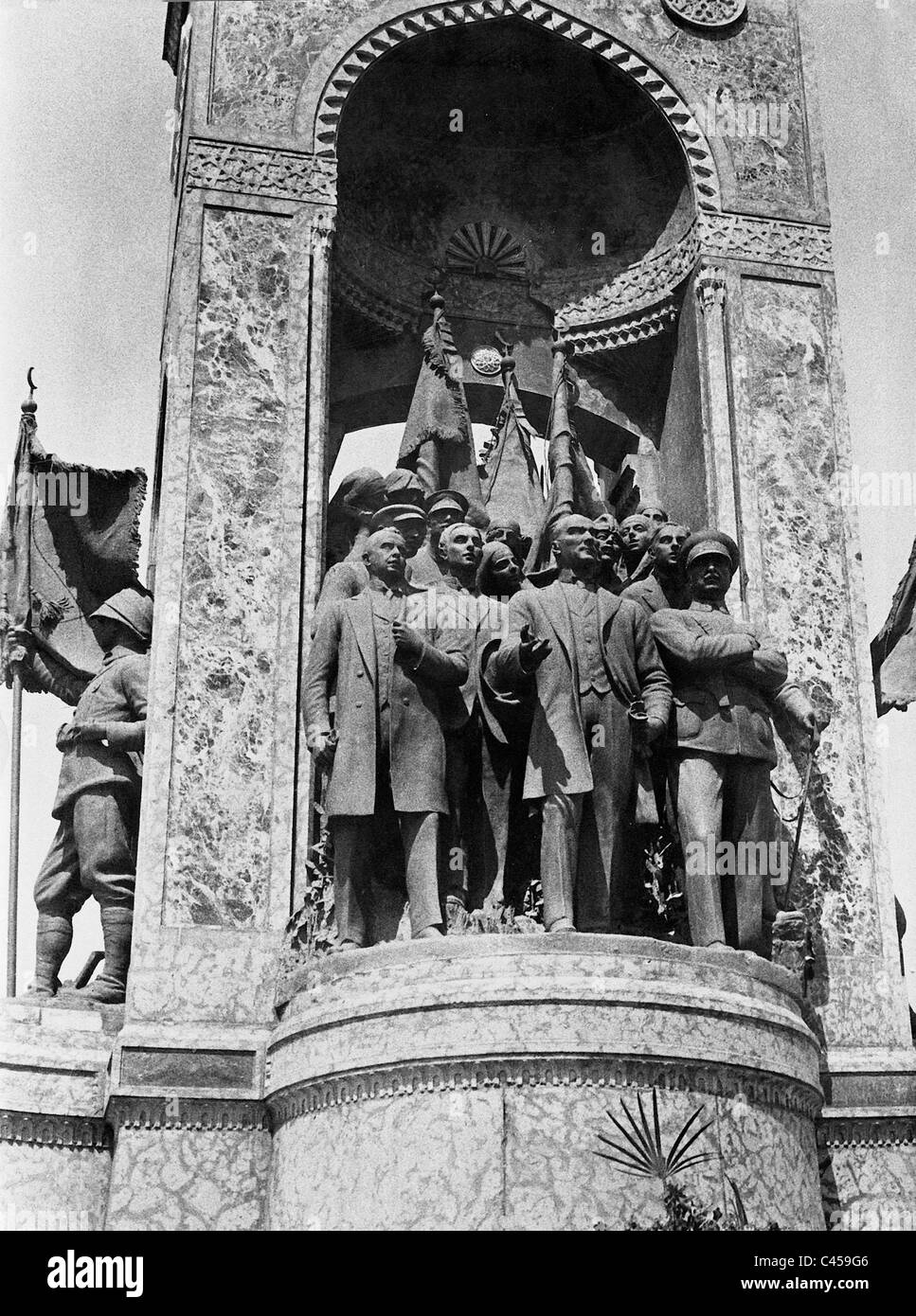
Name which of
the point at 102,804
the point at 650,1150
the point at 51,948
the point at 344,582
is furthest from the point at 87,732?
the point at 650,1150

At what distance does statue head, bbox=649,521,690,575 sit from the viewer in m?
13.5

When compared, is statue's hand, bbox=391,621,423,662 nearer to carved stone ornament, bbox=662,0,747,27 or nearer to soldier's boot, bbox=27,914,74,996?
soldier's boot, bbox=27,914,74,996

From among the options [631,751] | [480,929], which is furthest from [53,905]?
[631,751]

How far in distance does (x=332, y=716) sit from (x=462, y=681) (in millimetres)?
821

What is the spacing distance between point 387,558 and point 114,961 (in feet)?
10.1

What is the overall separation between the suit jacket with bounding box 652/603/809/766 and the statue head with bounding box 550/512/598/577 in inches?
20.6

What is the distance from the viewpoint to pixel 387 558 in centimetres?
1296

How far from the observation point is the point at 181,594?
44.5 ft

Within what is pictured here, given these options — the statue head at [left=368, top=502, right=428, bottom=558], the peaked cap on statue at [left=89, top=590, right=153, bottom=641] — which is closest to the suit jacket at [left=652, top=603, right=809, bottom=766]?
the statue head at [left=368, top=502, right=428, bottom=558]

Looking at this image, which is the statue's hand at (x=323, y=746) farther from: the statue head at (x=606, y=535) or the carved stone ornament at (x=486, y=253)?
the carved stone ornament at (x=486, y=253)

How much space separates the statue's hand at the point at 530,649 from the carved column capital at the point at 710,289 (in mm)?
4498

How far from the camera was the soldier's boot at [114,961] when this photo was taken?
1321 centimetres

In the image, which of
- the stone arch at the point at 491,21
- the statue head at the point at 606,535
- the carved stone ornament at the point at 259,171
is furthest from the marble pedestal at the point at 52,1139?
the stone arch at the point at 491,21

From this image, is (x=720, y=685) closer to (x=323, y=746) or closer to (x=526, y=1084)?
(x=323, y=746)
